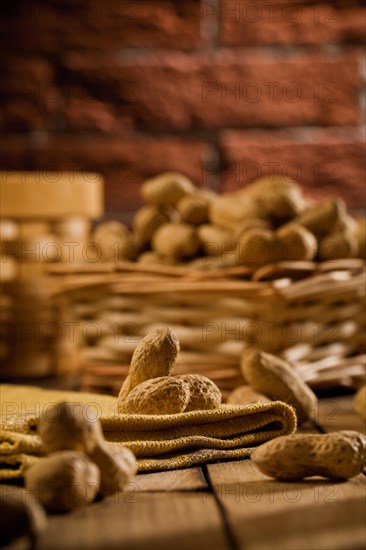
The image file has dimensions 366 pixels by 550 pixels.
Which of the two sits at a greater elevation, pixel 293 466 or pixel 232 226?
pixel 232 226

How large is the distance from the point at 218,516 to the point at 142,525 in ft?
0.22

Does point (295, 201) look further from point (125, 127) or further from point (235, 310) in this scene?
point (125, 127)

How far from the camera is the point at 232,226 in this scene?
50.8 inches

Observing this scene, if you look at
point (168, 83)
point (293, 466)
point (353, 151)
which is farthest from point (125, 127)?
point (293, 466)

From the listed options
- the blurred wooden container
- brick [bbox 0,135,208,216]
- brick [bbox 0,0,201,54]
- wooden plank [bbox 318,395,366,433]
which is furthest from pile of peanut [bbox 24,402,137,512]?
brick [bbox 0,0,201,54]

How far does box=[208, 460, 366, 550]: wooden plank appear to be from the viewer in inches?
25.6

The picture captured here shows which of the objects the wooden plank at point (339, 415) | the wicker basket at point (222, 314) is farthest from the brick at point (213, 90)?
the wooden plank at point (339, 415)

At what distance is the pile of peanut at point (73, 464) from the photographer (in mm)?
692

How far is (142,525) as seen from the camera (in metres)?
0.68

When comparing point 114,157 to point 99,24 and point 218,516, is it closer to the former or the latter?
point 99,24

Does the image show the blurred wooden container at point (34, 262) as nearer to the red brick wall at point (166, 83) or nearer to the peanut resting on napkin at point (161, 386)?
the red brick wall at point (166, 83)

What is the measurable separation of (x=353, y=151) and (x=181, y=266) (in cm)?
67

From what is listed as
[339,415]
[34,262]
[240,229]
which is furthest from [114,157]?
[339,415]

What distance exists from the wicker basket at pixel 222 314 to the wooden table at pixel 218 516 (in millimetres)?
334
